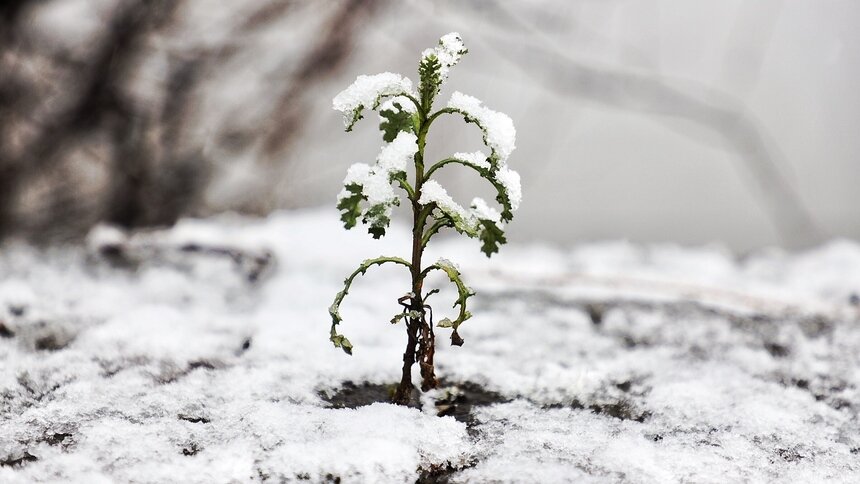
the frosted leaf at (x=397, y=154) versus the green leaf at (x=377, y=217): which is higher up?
the frosted leaf at (x=397, y=154)

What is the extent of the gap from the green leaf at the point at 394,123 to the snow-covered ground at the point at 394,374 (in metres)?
0.43

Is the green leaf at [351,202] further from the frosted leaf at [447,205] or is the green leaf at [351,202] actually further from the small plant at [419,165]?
the frosted leaf at [447,205]

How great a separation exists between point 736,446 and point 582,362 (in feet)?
1.29

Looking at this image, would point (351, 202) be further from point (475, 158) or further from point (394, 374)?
point (394, 374)

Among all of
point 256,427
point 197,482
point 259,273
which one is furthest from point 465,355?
point 259,273

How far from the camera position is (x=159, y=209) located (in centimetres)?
296

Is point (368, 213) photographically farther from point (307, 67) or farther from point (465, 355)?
point (307, 67)

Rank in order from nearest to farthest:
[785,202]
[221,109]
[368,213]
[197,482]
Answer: [197,482] < [368,213] < [785,202] < [221,109]

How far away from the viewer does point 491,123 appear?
1.02 metres

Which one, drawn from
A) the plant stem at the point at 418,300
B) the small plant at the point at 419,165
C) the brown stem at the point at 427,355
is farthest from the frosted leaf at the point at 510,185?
the brown stem at the point at 427,355

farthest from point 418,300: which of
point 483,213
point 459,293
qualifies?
point 483,213

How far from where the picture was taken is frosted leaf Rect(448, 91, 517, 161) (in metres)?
1.00

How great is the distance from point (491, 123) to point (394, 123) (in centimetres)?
14

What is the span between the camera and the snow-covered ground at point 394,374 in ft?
3.15
